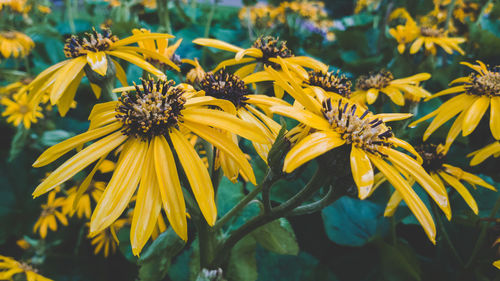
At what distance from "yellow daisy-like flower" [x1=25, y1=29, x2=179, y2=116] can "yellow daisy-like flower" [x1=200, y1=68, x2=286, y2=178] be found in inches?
4.8

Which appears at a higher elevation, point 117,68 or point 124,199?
point 117,68

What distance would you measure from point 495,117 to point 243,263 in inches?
36.7

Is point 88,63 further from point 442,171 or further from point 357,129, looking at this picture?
point 442,171

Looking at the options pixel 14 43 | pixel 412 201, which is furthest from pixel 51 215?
pixel 412 201

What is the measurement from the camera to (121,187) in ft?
2.06

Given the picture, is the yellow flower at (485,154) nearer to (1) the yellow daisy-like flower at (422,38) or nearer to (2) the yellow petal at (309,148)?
(2) the yellow petal at (309,148)

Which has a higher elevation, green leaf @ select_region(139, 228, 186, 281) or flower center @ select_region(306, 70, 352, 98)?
flower center @ select_region(306, 70, 352, 98)

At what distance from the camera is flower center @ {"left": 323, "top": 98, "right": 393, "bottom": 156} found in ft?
2.20

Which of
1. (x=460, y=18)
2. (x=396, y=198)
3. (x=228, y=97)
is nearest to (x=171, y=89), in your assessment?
(x=228, y=97)

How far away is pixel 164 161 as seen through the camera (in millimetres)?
658

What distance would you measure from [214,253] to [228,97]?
45 centimetres

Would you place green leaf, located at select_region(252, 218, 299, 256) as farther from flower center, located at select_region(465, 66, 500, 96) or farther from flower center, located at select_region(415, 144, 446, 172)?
flower center, located at select_region(465, 66, 500, 96)

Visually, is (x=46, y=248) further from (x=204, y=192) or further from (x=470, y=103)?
(x=470, y=103)

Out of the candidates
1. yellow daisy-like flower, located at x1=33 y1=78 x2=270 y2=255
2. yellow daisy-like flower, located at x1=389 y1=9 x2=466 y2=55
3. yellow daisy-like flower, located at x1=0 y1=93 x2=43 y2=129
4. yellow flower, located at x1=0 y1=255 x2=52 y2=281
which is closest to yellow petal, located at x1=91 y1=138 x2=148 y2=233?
yellow daisy-like flower, located at x1=33 y1=78 x2=270 y2=255
